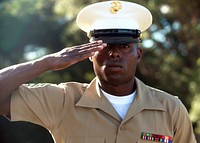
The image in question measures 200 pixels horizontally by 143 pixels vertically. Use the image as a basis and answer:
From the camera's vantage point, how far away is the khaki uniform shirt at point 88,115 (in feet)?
11.9

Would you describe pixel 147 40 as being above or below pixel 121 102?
below

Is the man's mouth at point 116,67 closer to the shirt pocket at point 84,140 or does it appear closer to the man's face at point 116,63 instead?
the man's face at point 116,63

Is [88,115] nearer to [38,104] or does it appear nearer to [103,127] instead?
[103,127]

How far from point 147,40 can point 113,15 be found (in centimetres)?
918

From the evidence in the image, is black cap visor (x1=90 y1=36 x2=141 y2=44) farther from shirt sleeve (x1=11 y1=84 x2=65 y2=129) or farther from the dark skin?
shirt sleeve (x1=11 y1=84 x2=65 y2=129)

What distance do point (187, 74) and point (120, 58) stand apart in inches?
423

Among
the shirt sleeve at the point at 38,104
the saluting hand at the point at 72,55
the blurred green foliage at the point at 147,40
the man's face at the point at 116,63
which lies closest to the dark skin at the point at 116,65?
the man's face at the point at 116,63

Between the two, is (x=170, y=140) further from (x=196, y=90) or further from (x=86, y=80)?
(x=86, y=80)

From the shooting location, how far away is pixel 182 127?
3.87 meters

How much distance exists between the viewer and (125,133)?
3664mm

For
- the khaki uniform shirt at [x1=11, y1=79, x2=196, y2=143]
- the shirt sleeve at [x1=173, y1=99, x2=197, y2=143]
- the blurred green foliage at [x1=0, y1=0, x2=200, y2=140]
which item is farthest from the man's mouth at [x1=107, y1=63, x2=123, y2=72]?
the blurred green foliage at [x1=0, y1=0, x2=200, y2=140]

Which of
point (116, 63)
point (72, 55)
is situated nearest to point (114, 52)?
point (116, 63)

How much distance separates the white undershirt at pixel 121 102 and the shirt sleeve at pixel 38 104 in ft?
1.10

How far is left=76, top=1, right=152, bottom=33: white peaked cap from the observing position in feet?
12.7
